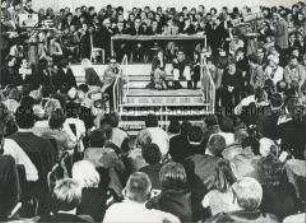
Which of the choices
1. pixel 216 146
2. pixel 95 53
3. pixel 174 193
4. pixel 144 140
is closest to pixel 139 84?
pixel 95 53

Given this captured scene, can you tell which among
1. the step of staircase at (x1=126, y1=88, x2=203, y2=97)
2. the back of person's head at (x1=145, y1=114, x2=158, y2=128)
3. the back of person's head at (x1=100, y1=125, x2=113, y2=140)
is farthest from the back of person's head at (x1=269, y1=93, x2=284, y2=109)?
the back of person's head at (x1=100, y1=125, x2=113, y2=140)

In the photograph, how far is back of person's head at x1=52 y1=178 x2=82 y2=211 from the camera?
→ 2.52 meters

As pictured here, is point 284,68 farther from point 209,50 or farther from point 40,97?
point 40,97

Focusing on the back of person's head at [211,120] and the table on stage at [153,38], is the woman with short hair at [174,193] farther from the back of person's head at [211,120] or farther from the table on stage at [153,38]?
the table on stage at [153,38]

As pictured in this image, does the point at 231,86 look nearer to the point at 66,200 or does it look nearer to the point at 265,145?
the point at 265,145

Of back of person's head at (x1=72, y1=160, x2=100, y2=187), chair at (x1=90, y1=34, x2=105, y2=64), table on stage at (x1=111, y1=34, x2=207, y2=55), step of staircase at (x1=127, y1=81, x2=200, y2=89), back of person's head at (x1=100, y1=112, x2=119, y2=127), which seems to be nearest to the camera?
back of person's head at (x1=72, y1=160, x2=100, y2=187)

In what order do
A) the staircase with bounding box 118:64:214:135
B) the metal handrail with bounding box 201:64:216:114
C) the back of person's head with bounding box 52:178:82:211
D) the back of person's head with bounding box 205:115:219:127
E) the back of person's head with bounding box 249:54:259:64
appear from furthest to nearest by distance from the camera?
the back of person's head with bounding box 249:54:259:64
the metal handrail with bounding box 201:64:216:114
the staircase with bounding box 118:64:214:135
the back of person's head with bounding box 205:115:219:127
the back of person's head with bounding box 52:178:82:211

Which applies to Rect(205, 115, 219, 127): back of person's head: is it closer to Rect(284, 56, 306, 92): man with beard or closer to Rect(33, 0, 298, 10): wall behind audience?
Rect(284, 56, 306, 92): man with beard

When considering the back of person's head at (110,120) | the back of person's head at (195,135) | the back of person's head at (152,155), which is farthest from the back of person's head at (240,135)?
the back of person's head at (110,120)

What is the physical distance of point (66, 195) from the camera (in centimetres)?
252

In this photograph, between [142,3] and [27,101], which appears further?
[142,3]

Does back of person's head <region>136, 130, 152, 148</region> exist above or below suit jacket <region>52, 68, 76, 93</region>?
below

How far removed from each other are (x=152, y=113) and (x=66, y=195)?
6.51 ft

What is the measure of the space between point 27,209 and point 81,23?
2.25m
